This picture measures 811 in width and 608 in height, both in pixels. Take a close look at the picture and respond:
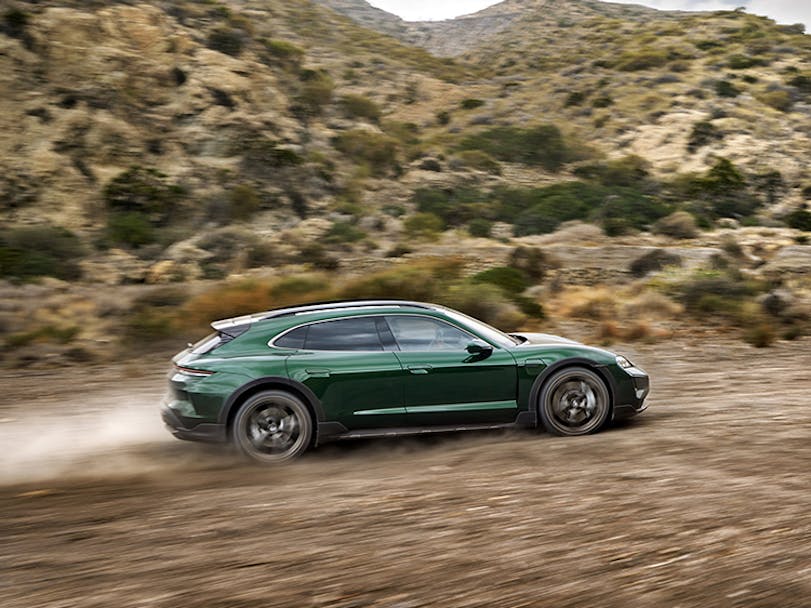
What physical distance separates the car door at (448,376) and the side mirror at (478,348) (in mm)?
22

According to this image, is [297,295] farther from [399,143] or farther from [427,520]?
[399,143]

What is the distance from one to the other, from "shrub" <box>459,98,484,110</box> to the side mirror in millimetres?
51953

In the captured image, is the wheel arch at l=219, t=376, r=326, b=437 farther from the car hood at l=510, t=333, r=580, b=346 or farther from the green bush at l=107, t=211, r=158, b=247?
the green bush at l=107, t=211, r=158, b=247

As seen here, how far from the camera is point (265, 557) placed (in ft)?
17.0

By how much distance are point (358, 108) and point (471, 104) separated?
11.8m

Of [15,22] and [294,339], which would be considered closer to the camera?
[294,339]

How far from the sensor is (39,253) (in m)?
25.0

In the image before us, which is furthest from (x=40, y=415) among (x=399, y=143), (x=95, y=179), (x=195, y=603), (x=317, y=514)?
(x=399, y=143)

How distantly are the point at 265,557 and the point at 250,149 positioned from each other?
109 feet

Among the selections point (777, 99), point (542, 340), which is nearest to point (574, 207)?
point (777, 99)

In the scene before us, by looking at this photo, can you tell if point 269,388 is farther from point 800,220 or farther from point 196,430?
point 800,220

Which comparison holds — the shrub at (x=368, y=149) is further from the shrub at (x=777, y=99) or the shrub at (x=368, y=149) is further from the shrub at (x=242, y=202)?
the shrub at (x=777, y=99)

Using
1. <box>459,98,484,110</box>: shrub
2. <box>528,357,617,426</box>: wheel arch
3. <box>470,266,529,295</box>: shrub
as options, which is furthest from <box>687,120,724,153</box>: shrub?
<box>528,357,617,426</box>: wheel arch

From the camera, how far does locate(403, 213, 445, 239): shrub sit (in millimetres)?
33281
